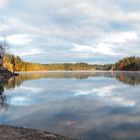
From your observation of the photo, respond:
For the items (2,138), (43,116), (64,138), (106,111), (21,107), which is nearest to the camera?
(2,138)

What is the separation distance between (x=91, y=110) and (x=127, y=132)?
11711 mm

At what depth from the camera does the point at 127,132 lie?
23719 millimetres

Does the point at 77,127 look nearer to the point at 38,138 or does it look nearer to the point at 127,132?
the point at 127,132

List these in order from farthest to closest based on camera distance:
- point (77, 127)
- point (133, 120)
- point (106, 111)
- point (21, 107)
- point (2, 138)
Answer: point (21, 107)
point (106, 111)
point (133, 120)
point (77, 127)
point (2, 138)

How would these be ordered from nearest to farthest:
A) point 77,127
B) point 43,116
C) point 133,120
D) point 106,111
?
point 77,127, point 133,120, point 43,116, point 106,111

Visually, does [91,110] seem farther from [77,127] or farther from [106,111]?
[77,127]

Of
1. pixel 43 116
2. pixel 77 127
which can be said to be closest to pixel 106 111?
pixel 43 116

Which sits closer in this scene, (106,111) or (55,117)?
(55,117)

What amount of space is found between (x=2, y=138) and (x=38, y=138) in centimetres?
220

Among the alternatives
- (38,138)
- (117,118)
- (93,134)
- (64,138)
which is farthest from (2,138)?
(117,118)

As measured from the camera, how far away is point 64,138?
67.3 feet

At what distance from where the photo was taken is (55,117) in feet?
100

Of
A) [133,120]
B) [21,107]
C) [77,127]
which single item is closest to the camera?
[77,127]

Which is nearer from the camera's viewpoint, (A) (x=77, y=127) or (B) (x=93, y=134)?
(B) (x=93, y=134)
